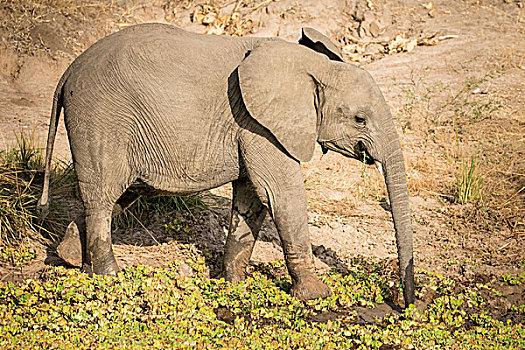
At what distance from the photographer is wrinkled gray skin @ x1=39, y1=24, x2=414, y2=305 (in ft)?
17.3

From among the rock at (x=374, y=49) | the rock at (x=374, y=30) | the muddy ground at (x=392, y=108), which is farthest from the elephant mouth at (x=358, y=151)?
the rock at (x=374, y=30)

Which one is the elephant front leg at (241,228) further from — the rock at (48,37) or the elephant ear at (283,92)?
the rock at (48,37)

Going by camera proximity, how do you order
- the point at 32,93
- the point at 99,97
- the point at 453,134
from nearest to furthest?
the point at 99,97, the point at 453,134, the point at 32,93

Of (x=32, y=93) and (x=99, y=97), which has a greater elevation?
(x=99, y=97)

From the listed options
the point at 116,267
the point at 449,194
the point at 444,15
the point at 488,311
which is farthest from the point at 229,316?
the point at 444,15

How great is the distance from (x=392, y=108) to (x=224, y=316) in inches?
309

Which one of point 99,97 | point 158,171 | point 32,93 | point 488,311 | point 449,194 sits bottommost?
point 32,93

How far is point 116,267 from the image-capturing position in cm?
581

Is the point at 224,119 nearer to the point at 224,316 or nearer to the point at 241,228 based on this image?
the point at 241,228

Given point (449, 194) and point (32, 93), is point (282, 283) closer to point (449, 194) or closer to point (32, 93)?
point (449, 194)

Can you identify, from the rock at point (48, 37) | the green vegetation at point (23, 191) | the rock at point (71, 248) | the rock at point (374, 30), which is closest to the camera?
the rock at point (71, 248)

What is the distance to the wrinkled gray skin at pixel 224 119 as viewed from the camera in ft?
17.3

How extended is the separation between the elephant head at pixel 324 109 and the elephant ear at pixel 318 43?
7.2 inches

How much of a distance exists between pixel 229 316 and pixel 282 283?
0.82 metres
